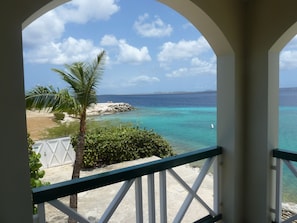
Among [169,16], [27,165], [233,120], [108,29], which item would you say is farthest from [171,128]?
[27,165]

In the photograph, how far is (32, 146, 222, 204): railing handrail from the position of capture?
1.67 m

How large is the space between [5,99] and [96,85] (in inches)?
198

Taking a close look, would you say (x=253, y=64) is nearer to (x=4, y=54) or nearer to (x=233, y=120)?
(x=233, y=120)

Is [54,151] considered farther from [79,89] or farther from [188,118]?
[188,118]

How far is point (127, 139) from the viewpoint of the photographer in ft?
33.8

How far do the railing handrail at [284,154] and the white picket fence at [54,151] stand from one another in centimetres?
910

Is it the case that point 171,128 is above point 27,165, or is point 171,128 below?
below

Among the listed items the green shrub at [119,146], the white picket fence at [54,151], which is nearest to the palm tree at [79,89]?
the green shrub at [119,146]

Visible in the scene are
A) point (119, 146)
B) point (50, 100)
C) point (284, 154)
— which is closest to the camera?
point (284, 154)

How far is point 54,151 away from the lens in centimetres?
1037

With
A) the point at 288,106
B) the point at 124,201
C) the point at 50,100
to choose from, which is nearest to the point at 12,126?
the point at 50,100

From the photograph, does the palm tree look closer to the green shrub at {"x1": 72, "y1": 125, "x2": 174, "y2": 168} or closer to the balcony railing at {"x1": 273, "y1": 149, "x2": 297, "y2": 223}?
the green shrub at {"x1": 72, "y1": 125, "x2": 174, "y2": 168}

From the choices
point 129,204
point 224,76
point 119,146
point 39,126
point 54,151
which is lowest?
point 129,204

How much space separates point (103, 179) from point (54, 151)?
362 inches
